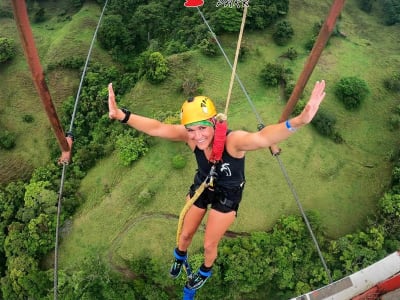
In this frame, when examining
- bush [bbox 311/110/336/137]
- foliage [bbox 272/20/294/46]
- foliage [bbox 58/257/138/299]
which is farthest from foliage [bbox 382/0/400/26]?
foliage [bbox 58/257/138/299]

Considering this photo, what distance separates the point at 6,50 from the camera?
25359mm

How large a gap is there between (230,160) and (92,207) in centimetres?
1441

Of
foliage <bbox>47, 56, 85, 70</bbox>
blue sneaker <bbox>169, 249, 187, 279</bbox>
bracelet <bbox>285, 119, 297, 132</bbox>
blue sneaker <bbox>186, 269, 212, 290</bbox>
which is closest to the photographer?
bracelet <bbox>285, 119, 297, 132</bbox>

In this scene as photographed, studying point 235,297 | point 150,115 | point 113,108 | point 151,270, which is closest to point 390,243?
point 235,297

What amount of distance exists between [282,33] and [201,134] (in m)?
20.2

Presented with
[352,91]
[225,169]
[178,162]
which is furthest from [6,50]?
[225,169]

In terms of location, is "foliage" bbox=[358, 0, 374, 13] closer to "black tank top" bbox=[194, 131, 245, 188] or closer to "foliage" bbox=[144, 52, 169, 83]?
"foliage" bbox=[144, 52, 169, 83]

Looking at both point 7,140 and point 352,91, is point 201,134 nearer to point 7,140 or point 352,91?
point 352,91

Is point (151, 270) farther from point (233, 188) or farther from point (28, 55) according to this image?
point (28, 55)

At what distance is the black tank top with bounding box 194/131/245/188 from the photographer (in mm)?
5727

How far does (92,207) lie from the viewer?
61.8 feet

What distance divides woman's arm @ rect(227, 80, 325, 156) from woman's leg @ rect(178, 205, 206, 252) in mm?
1347

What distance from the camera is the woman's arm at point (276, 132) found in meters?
4.31

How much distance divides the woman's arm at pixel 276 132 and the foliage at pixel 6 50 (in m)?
24.0
